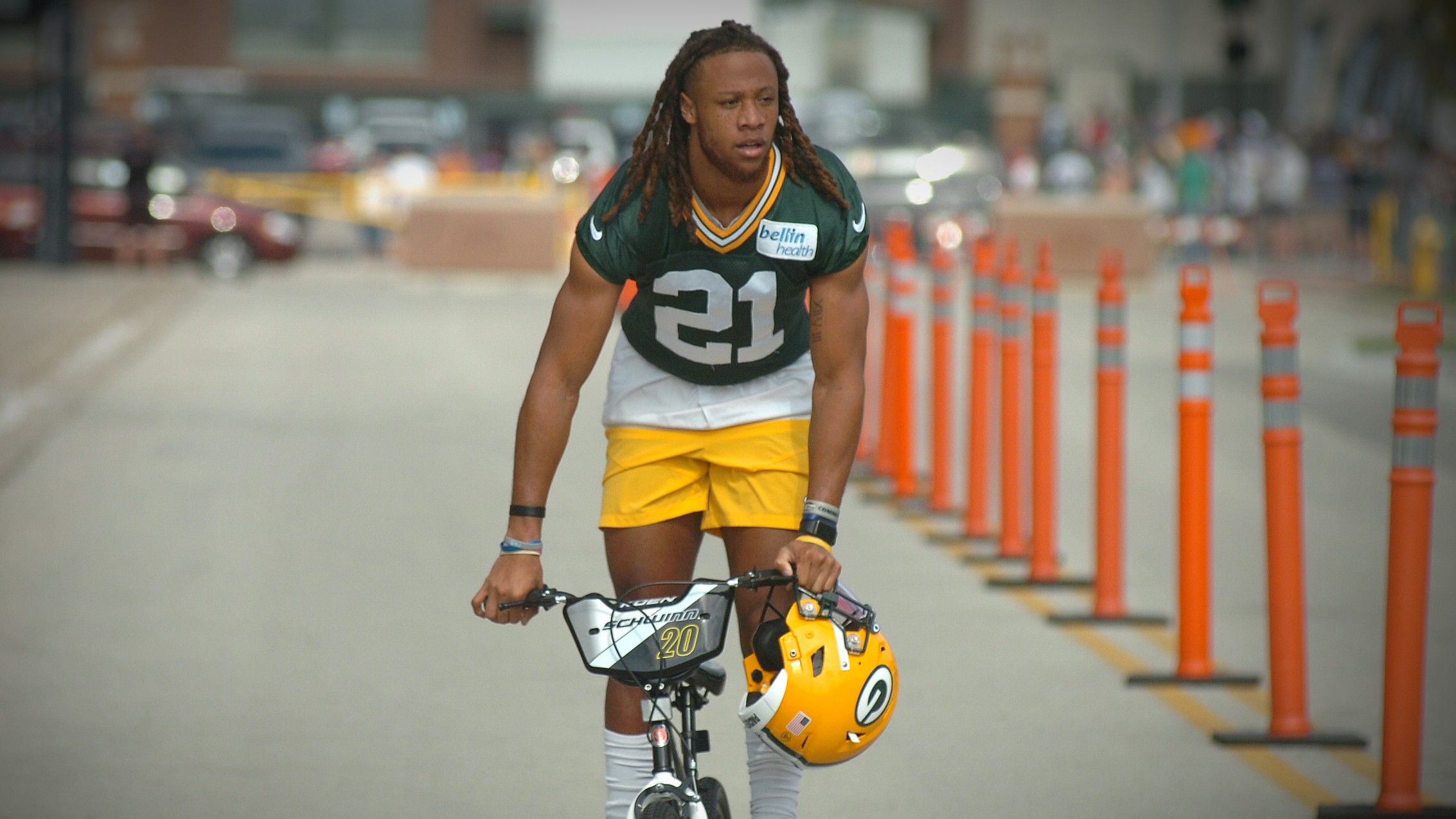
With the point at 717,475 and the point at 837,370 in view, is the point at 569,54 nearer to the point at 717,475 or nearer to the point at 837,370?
the point at 717,475

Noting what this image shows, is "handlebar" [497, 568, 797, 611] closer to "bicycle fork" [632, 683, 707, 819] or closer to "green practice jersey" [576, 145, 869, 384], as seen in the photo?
"bicycle fork" [632, 683, 707, 819]

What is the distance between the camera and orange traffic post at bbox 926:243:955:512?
10.7 m

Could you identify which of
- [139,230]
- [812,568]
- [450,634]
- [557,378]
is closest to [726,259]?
[557,378]

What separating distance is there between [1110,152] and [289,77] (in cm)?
3116

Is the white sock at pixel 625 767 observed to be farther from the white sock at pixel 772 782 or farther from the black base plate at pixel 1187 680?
the black base plate at pixel 1187 680

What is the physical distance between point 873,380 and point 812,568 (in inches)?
412

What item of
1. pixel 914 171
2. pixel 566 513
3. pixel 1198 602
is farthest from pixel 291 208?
pixel 1198 602

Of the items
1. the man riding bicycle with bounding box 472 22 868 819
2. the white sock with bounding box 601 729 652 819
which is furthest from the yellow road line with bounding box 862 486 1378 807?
the white sock with bounding box 601 729 652 819

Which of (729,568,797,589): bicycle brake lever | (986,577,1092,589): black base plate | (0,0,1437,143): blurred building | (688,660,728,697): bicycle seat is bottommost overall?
(986,577,1092,589): black base plate

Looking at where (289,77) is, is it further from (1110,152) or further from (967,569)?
(967,569)

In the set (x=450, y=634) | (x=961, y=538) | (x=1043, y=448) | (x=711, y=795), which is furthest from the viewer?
(x=961, y=538)

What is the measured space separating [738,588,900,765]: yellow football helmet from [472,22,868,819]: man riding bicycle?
132 mm

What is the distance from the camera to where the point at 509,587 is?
4074 mm

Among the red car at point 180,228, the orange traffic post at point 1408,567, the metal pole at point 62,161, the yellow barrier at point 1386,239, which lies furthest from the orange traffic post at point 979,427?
the yellow barrier at point 1386,239
